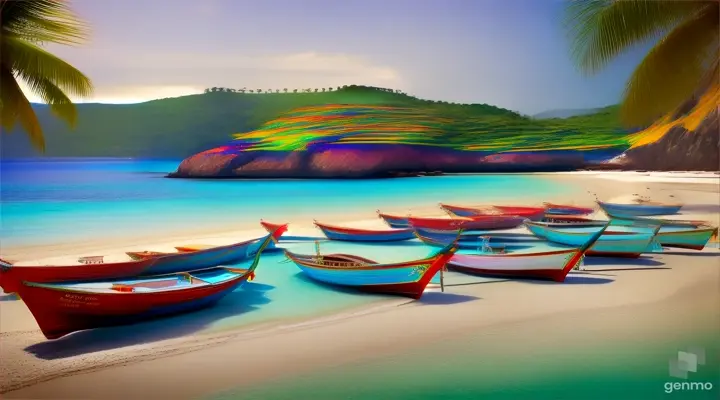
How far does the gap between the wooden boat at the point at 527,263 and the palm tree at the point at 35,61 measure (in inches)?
146

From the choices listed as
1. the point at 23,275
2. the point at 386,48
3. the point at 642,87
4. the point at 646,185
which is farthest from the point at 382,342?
the point at 646,185

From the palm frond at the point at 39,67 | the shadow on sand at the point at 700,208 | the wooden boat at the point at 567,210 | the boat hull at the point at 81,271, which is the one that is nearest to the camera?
the boat hull at the point at 81,271

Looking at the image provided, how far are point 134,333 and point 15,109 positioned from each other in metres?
2.53

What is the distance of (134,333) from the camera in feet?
11.9

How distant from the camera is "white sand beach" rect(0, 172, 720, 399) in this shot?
307 centimetres

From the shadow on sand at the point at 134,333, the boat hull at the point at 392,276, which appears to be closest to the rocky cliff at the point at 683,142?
the boat hull at the point at 392,276

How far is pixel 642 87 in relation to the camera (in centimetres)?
530

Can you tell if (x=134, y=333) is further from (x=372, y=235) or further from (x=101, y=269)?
(x=372, y=235)

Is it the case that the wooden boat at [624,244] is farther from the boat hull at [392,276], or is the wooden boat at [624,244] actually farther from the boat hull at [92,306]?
the boat hull at [92,306]

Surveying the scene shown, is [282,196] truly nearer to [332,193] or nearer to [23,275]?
[332,193]

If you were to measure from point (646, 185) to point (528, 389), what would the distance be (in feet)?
17.3

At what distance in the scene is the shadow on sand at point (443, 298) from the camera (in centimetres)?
422

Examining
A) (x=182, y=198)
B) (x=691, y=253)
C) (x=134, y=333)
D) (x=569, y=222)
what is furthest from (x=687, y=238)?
(x=182, y=198)

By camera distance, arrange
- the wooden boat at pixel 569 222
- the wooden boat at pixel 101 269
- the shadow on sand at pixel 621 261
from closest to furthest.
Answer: the wooden boat at pixel 101 269, the shadow on sand at pixel 621 261, the wooden boat at pixel 569 222
